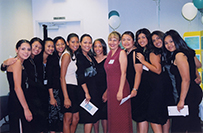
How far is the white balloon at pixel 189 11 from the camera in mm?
2814

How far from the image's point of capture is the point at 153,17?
9.64 feet

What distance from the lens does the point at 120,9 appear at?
3021 mm

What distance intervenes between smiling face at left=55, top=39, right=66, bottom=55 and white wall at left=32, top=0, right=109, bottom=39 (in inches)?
17.9

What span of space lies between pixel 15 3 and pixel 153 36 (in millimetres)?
2373

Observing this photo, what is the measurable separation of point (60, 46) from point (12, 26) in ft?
3.03

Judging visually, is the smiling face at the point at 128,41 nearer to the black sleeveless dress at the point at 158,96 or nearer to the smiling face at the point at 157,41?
the smiling face at the point at 157,41

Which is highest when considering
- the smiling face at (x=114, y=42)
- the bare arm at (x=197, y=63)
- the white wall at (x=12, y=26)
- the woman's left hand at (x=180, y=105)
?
the white wall at (x=12, y=26)

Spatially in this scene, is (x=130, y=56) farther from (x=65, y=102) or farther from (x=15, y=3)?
(x=15, y=3)

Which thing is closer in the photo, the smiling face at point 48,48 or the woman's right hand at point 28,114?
the woman's right hand at point 28,114

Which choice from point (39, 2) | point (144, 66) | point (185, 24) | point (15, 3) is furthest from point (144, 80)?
point (15, 3)

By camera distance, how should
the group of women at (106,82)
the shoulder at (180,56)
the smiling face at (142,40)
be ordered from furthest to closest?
the smiling face at (142,40)
the group of women at (106,82)
the shoulder at (180,56)

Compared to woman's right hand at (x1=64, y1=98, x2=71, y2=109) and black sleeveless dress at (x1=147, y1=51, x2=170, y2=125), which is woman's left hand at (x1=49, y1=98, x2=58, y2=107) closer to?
woman's right hand at (x1=64, y1=98, x2=71, y2=109)

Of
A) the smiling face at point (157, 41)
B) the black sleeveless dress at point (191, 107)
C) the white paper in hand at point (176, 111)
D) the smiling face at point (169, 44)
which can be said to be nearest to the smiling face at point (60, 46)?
the smiling face at point (157, 41)

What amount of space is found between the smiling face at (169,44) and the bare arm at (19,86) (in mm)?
2008
